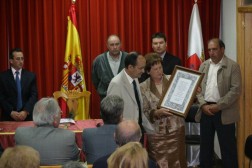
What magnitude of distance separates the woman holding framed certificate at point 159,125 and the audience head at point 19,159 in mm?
2423

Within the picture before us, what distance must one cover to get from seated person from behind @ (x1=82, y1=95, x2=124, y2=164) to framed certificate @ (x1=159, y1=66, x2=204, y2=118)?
4.03 ft

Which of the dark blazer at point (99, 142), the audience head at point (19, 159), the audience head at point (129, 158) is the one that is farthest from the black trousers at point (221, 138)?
the audience head at point (19, 159)

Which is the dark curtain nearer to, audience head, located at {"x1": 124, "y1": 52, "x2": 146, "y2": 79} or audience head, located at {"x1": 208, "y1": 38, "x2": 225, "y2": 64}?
audience head, located at {"x1": 208, "y1": 38, "x2": 225, "y2": 64}

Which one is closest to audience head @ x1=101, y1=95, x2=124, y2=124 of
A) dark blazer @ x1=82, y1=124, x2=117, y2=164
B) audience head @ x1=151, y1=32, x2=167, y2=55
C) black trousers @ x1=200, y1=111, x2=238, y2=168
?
dark blazer @ x1=82, y1=124, x2=117, y2=164

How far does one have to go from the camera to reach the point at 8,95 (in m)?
5.90

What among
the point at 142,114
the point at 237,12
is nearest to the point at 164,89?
the point at 142,114

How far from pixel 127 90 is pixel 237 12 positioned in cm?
213

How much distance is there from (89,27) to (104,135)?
3531 millimetres

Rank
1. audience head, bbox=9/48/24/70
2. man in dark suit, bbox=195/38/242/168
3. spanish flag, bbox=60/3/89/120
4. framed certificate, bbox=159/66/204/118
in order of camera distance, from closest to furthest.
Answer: framed certificate, bbox=159/66/204/118
man in dark suit, bbox=195/38/242/168
audience head, bbox=9/48/24/70
spanish flag, bbox=60/3/89/120

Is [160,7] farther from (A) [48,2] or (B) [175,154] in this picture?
(B) [175,154]

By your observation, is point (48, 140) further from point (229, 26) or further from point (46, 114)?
point (229, 26)

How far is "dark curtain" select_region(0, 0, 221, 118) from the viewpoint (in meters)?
6.79

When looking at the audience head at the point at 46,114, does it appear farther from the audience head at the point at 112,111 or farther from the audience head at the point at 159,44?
the audience head at the point at 159,44

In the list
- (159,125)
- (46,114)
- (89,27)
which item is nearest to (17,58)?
(89,27)
